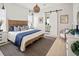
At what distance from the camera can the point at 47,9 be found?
296 centimetres

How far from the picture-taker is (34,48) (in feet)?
10.7

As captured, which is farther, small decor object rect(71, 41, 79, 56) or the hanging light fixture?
the hanging light fixture

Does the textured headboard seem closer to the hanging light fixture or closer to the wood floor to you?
Result: the hanging light fixture

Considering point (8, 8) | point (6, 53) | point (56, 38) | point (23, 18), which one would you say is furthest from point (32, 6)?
point (6, 53)

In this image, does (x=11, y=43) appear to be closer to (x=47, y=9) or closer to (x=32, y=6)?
(x=32, y=6)

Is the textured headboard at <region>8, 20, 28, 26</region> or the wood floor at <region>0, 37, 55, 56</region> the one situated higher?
the textured headboard at <region>8, 20, 28, 26</region>

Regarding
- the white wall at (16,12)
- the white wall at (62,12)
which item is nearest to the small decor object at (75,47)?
the white wall at (62,12)

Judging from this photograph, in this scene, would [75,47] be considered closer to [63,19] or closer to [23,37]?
[63,19]

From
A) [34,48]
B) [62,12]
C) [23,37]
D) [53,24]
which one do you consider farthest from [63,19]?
[23,37]

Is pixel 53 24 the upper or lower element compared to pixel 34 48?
upper

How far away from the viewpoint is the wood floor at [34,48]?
9.47ft

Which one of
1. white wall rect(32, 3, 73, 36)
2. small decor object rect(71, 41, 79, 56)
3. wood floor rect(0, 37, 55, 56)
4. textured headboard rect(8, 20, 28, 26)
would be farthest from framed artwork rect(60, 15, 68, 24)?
textured headboard rect(8, 20, 28, 26)

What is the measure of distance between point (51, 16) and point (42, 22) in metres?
0.30

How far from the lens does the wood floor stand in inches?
114
